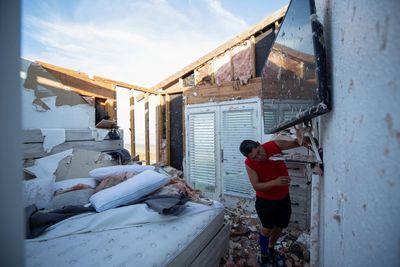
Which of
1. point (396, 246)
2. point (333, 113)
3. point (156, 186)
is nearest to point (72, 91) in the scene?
point (156, 186)

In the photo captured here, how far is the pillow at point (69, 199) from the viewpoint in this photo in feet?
5.92

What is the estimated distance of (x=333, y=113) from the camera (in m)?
0.75

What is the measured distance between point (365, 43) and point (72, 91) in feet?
12.5

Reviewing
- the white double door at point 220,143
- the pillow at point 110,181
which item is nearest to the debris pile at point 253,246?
the white double door at point 220,143

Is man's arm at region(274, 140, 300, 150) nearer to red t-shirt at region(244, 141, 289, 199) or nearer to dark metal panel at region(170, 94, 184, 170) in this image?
red t-shirt at region(244, 141, 289, 199)

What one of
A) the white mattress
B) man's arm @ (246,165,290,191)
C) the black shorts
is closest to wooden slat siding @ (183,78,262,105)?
man's arm @ (246,165,290,191)

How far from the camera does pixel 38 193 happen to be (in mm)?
1830

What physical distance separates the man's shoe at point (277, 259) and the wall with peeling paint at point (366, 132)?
5.64ft

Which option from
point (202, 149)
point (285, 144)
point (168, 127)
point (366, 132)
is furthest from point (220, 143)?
point (366, 132)

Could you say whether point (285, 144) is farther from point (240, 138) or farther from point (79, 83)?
point (79, 83)

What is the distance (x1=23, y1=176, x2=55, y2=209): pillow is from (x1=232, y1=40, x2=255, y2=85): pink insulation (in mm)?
3260

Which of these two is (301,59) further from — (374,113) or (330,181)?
(374,113)

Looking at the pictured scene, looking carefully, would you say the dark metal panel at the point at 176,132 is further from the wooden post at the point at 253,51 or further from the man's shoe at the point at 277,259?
the man's shoe at the point at 277,259

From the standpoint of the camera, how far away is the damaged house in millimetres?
361
